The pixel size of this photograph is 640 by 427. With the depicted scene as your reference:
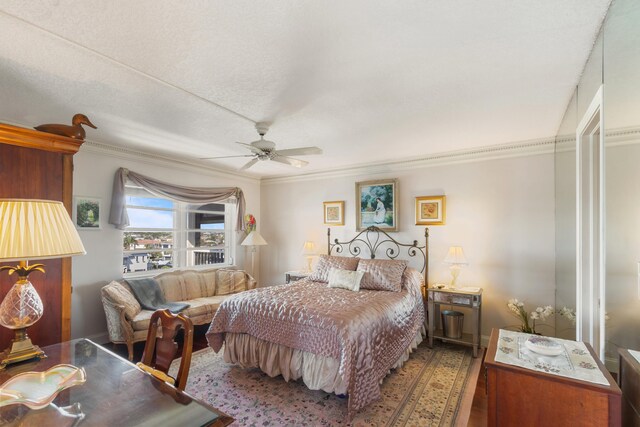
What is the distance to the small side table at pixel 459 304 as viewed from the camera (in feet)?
11.7

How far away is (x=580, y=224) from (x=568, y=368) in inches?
52.1

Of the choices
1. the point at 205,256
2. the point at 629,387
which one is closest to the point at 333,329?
the point at 629,387

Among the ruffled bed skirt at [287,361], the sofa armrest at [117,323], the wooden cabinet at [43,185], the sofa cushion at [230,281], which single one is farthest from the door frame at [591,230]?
the sofa cushion at [230,281]

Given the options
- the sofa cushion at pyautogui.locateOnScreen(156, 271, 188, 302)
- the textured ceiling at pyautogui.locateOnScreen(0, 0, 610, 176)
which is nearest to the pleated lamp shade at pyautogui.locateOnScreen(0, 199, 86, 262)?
the textured ceiling at pyautogui.locateOnScreen(0, 0, 610, 176)

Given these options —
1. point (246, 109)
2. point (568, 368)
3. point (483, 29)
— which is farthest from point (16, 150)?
point (568, 368)

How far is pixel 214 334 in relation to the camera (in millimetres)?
3303

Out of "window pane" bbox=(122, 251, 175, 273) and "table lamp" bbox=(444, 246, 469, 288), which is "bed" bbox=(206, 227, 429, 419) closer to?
"table lamp" bbox=(444, 246, 469, 288)

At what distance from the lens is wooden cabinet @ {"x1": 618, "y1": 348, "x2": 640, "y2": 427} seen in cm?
119

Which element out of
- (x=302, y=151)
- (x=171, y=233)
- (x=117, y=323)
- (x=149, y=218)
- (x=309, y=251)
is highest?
(x=302, y=151)

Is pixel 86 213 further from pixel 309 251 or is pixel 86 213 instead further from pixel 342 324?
pixel 342 324

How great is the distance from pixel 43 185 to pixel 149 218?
2.92 metres

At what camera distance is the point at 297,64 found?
2.00m

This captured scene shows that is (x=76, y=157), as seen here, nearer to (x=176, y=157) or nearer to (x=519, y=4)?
(x=176, y=157)

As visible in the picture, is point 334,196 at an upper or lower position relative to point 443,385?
upper
